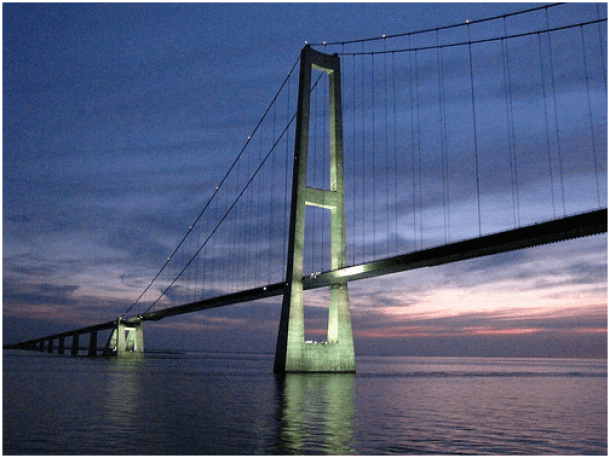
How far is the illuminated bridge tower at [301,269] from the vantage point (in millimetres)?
41406

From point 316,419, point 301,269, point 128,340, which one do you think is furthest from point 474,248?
point 128,340

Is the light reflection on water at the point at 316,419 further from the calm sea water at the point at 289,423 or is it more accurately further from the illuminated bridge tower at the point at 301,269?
the illuminated bridge tower at the point at 301,269

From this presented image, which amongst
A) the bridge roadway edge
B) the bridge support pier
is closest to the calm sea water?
the bridge roadway edge

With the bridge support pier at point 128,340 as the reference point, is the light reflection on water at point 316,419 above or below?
below

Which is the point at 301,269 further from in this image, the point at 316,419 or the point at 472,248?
the point at 316,419

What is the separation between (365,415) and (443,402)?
759 cm

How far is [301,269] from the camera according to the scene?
140 ft

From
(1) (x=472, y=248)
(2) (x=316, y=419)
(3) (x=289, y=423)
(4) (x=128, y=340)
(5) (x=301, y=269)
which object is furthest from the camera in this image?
(4) (x=128, y=340)

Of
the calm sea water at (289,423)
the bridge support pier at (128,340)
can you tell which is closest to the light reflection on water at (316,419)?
the calm sea water at (289,423)

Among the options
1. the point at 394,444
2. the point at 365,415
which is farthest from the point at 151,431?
the point at 365,415

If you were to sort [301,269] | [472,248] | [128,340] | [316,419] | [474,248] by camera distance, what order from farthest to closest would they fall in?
[128,340], [301,269], [472,248], [474,248], [316,419]

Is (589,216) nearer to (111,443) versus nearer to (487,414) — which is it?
(487,414)

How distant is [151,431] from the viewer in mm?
15344

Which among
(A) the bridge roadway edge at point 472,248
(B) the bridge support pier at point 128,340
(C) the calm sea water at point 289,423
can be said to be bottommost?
(C) the calm sea water at point 289,423
